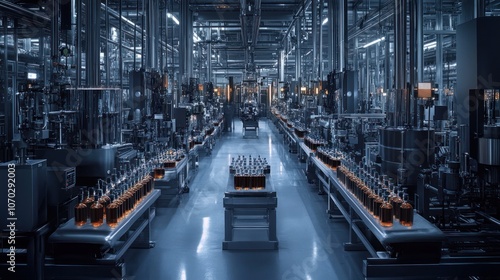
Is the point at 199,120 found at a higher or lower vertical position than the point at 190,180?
higher

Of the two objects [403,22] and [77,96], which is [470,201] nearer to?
[403,22]

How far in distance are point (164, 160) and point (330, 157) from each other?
2527 millimetres

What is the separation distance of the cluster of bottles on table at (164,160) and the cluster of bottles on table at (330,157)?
2319 mm

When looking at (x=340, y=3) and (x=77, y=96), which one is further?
(x=340, y=3)

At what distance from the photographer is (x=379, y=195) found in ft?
12.8

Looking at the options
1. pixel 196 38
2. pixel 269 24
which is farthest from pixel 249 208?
pixel 269 24

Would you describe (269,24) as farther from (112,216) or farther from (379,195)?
(112,216)

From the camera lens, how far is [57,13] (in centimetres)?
555

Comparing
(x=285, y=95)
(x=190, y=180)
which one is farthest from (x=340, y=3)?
(x=285, y=95)

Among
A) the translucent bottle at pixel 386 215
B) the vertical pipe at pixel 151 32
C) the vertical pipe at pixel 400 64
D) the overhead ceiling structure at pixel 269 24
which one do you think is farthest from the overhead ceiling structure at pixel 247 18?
the translucent bottle at pixel 386 215

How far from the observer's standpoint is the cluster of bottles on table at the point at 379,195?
343cm

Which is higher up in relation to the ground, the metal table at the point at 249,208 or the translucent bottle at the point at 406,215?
the translucent bottle at the point at 406,215

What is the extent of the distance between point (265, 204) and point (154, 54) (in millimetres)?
5018

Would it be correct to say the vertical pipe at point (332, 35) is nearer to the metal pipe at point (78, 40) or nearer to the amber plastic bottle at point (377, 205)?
the metal pipe at point (78, 40)
